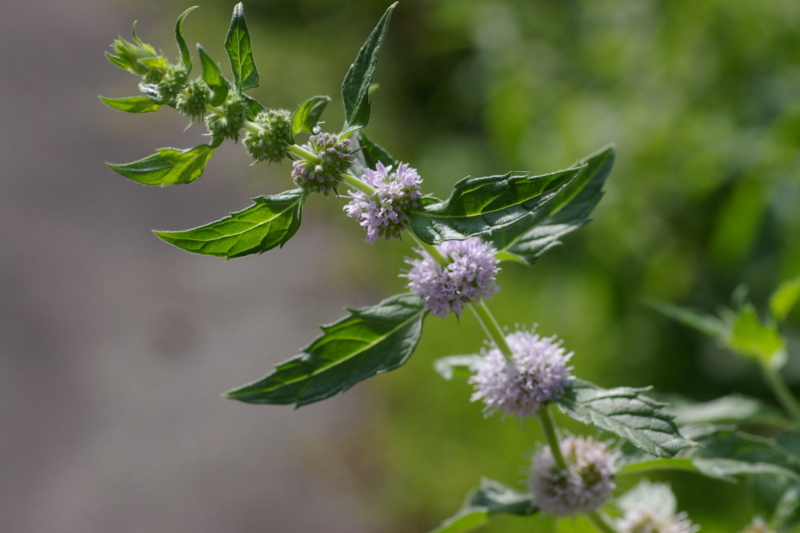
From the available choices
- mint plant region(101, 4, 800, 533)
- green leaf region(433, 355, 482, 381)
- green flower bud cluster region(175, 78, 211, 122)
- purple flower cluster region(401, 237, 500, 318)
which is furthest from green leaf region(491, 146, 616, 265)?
green flower bud cluster region(175, 78, 211, 122)

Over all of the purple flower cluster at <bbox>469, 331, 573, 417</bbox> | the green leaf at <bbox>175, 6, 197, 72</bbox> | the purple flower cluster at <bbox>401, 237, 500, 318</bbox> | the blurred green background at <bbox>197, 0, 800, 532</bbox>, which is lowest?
the purple flower cluster at <bbox>469, 331, 573, 417</bbox>

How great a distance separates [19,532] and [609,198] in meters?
4.60

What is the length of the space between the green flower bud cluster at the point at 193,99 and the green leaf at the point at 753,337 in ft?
4.49

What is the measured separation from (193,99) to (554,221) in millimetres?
713

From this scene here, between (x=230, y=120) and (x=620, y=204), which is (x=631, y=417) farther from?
(x=620, y=204)

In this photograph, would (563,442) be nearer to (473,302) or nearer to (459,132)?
(473,302)

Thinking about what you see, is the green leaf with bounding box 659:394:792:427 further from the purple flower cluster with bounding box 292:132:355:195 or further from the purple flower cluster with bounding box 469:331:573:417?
the purple flower cluster with bounding box 292:132:355:195

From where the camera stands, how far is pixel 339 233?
7.66 m

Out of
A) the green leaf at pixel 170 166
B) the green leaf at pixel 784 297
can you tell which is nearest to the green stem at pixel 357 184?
the green leaf at pixel 170 166

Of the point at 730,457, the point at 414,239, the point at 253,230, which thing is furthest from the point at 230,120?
the point at 730,457

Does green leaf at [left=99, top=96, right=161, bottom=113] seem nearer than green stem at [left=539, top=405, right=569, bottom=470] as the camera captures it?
Yes

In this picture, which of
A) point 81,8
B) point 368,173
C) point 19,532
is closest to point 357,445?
point 19,532

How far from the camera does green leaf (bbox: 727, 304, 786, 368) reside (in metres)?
1.84

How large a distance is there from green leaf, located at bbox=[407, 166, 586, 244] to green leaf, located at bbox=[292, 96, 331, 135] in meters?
0.25
